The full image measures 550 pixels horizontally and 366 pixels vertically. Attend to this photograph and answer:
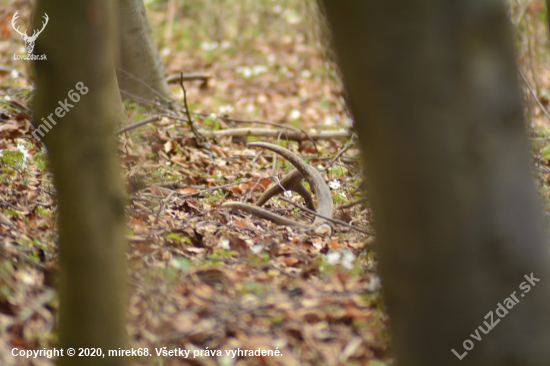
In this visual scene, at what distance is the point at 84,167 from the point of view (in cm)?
106

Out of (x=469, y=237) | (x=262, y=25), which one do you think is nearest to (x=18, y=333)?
(x=469, y=237)

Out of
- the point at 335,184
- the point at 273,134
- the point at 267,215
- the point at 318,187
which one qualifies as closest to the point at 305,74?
the point at 273,134

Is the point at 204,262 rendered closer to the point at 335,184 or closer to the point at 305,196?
the point at 305,196

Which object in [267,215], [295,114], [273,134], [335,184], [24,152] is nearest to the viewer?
[267,215]

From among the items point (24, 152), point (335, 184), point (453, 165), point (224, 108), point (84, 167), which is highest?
point (224, 108)

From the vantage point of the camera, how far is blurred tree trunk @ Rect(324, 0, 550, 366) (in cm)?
78

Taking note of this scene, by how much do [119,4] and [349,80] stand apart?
4.03 m

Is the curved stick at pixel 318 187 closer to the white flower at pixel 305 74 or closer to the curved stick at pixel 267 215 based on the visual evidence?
the curved stick at pixel 267 215

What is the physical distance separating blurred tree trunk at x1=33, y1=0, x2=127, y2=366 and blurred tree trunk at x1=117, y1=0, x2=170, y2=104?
3.46 metres

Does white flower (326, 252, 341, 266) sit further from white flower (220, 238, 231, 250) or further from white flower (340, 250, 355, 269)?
white flower (220, 238, 231, 250)

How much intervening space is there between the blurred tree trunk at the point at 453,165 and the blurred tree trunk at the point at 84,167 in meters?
0.62

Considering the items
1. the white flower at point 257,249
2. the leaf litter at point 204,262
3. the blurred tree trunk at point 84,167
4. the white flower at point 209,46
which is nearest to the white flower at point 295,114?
the leaf litter at point 204,262

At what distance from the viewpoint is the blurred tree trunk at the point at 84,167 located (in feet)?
3.39

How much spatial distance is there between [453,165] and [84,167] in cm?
88
